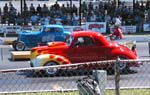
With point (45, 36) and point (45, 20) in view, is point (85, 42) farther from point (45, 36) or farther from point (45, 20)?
point (45, 20)

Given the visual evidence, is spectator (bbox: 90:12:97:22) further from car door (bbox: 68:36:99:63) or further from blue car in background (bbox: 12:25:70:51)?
car door (bbox: 68:36:99:63)

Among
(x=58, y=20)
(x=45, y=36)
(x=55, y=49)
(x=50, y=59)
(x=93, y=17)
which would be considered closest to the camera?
(x=50, y=59)

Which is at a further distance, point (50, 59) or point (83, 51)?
point (83, 51)

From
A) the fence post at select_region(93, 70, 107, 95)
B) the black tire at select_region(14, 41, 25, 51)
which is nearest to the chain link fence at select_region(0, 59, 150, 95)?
the fence post at select_region(93, 70, 107, 95)

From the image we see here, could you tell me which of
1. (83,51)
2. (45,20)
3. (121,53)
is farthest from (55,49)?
(45,20)

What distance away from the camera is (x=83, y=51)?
15.6 meters

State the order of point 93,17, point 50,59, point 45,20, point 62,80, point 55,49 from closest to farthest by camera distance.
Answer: point 62,80 → point 50,59 → point 55,49 → point 45,20 → point 93,17

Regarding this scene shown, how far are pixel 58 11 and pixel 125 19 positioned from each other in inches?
181

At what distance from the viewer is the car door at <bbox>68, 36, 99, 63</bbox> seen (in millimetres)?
15539

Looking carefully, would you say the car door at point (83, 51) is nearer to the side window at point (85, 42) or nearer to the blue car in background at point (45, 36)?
the side window at point (85, 42)

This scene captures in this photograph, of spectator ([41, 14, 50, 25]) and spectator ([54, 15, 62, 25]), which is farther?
spectator ([54, 15, 62, 25])

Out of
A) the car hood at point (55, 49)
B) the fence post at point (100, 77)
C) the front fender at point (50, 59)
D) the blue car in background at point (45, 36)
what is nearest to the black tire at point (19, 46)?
the blue car in background at point (45, 36)

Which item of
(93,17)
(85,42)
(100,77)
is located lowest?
(93,17)

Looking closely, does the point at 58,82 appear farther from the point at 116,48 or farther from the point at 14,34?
the point at 14,34
